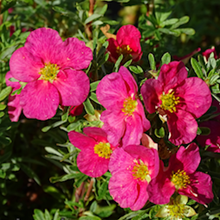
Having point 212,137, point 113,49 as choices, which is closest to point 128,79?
point 113,49

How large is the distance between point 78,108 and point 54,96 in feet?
0.37

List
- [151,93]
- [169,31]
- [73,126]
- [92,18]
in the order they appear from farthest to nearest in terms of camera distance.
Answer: [169,31], [92,18], [73,126], [151,93]

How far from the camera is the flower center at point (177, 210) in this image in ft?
3.51

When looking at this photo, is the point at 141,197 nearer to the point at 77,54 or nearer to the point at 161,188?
the point at 161,188

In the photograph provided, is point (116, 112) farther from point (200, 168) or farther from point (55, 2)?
point (55, 2)

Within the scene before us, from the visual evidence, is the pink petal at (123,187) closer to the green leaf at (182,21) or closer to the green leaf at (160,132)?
the green leaf at (160,132)

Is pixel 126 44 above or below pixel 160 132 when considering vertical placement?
above

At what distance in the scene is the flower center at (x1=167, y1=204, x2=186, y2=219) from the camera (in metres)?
1.07

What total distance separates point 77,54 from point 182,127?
0.43m

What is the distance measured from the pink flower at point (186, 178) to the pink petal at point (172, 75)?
0.20 metres

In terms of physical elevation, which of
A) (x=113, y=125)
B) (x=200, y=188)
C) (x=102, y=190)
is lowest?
(x=102, y=190)

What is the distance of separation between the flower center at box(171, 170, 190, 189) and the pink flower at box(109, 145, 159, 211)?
0.08 meters

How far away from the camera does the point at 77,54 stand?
1.07 metres

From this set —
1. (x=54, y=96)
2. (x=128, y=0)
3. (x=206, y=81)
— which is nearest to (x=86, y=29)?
(x=128, y=0)
